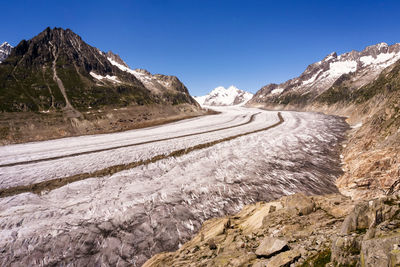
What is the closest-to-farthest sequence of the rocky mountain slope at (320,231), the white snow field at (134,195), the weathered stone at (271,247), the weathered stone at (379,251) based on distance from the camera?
the weathered stone at (379,251)
the rocky mountain slope at (320,231)
the weathered stone at (271,247)
the white snow field at (134,195)

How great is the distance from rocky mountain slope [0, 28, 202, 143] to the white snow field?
3256cm

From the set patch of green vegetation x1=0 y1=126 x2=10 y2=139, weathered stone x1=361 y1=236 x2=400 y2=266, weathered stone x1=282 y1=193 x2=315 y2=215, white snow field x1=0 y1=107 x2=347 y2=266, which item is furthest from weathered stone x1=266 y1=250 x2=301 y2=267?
patch of green vegetation x1=0 y1=126 x2=10 y2=139

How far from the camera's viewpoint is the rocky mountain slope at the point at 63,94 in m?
55.1

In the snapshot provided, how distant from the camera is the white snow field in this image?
461 inches

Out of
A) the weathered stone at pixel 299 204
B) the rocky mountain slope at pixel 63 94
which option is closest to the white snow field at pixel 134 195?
the weathered stone at pixel 299 204

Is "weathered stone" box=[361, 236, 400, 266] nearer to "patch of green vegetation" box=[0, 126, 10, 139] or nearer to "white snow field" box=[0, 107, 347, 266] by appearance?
"white snow field" box=[0, 107, 347, 266]

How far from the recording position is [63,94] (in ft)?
262

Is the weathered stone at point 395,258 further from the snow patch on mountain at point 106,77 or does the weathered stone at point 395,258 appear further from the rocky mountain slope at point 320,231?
the snow patch on mountain at point 106,77

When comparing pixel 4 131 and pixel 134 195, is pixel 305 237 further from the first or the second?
pixel 4 131

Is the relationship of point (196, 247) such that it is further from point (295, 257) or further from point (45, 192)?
point (45, 192)

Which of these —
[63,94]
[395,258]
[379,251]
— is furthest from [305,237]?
[63,94]

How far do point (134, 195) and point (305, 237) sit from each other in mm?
13325

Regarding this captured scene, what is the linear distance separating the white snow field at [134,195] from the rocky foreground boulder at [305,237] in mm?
3094

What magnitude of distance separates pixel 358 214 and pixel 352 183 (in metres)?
13.4
